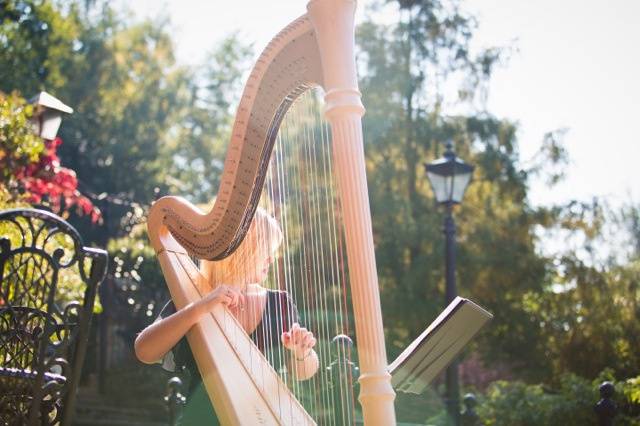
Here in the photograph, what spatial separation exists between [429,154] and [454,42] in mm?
2004

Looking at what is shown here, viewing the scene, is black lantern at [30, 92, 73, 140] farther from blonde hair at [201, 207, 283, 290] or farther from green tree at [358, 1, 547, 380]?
green tree at [358, 1, 547, 380]

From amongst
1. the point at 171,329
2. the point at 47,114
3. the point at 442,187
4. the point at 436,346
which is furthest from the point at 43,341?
the point at 442,187

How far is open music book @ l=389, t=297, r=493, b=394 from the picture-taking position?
239 cm

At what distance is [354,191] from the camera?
6.39 ft

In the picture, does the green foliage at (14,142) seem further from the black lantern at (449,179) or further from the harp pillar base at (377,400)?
the harp pillar base at (377,400)

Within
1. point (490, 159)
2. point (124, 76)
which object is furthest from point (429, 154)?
point (124, 76)

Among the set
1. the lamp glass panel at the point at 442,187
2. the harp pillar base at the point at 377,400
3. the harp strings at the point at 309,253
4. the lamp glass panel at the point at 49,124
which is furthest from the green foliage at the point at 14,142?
the harp pillar base at the point at 377,400

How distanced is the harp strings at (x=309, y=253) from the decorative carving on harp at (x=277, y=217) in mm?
40

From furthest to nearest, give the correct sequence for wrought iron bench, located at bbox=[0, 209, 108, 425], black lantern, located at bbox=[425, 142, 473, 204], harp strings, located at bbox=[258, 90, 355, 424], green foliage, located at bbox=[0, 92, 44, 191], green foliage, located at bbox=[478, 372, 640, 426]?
green foliage, located at bbox=[478, 372, 640, 426] < black lantern, located at bbox=[425, 142, 473, 204] < green foliage, located at bbox=[0, 92, 44, 191] < harp strings, located at bbox=[258, 90, 355, 424] < wrought iron bench, located at bbox=[0, 209, 108, 425]

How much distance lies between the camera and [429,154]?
40.3 feet

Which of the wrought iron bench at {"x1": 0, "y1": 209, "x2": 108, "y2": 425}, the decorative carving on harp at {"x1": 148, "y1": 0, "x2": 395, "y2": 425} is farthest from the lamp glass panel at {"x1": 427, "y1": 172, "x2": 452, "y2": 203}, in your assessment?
the wrought iron bench at {"x1": 0, "y1": 209, "x2": 108, "y2": 425}

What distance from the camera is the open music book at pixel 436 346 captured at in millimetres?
2393

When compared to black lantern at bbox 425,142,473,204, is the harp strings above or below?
below

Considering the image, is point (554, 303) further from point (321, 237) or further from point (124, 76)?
point (124, 76)
